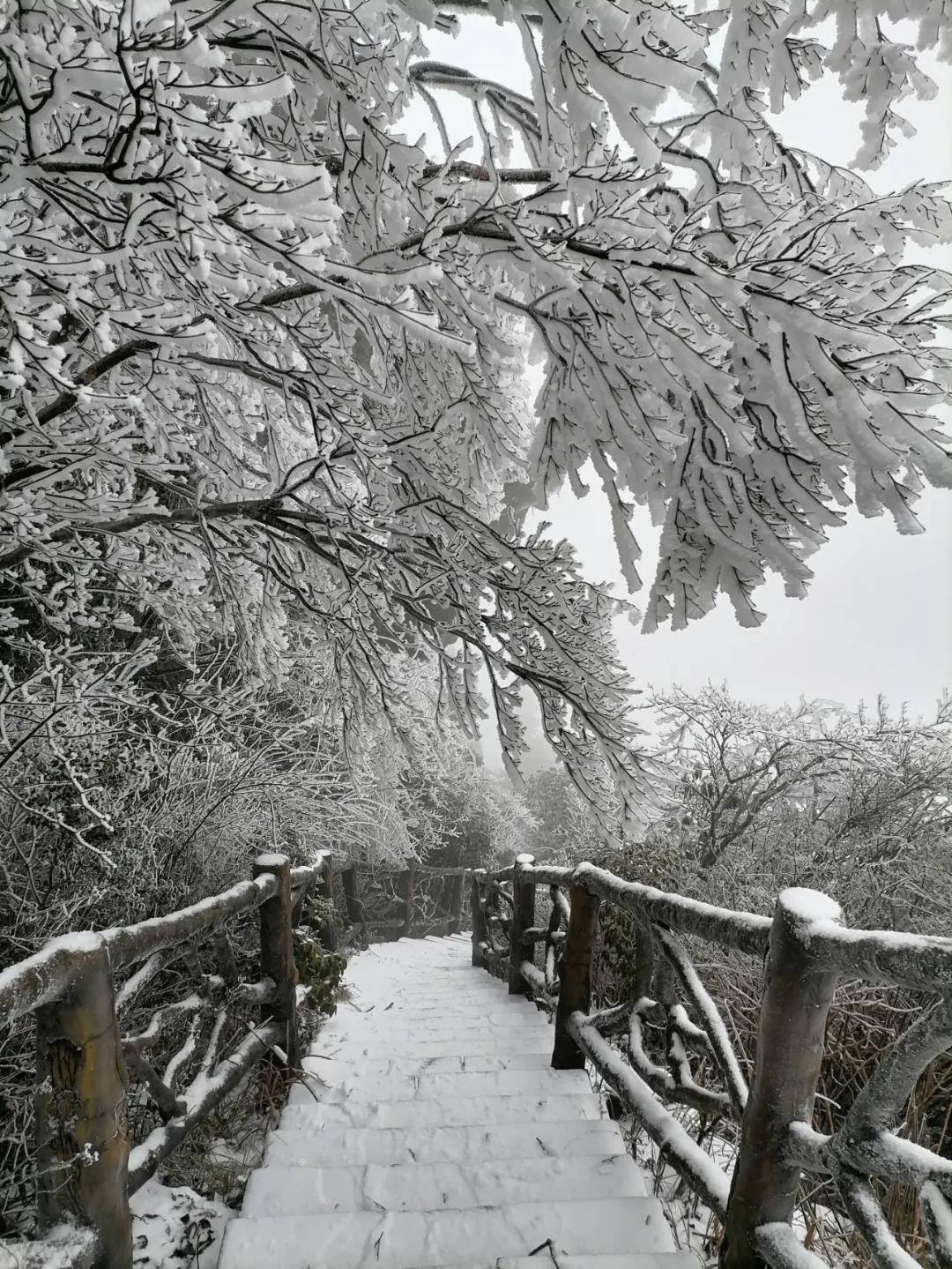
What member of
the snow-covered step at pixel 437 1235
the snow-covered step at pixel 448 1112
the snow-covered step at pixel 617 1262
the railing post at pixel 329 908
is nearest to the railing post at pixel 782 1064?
the snow-covered step at pixel 617 1262

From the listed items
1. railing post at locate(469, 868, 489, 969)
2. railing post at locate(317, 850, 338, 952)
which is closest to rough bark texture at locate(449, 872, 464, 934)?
railing post at locate(469, 868, 489, 969)

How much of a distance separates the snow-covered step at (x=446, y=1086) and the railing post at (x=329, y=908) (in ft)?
6.76

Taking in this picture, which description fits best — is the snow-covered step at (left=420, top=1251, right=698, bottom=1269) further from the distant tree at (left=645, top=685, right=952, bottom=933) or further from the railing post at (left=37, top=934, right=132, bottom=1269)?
the distant tree at (left=645, top=685, right=952, bottom=933)

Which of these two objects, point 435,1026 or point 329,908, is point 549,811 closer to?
point 329,908

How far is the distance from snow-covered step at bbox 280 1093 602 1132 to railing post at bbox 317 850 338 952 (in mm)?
2327

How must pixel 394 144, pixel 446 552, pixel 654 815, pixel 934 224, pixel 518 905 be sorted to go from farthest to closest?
pixel 518 905
pixel 654 815
pixel 446 552
pixel 934 224
pixel 394 144

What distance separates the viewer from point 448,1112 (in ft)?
9.66

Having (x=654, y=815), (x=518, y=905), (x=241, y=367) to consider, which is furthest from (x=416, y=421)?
(x=518, y=905)

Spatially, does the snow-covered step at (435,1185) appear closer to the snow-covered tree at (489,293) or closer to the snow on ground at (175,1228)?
the snow on ground at (175,1228)

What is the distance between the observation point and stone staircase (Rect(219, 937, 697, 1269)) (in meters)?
1.94

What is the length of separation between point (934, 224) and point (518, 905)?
4509 mm

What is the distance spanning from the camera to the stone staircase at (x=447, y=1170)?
1944 mm

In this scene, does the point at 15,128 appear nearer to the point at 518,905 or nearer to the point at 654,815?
the point at 654,815

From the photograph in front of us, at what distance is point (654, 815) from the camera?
115 inches
